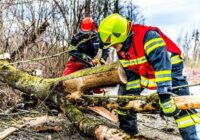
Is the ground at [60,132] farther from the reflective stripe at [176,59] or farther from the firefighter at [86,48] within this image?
the firefighter at [86,48]

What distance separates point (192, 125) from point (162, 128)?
1.24 m

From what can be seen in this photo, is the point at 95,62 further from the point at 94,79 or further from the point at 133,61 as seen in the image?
the point at 133,61

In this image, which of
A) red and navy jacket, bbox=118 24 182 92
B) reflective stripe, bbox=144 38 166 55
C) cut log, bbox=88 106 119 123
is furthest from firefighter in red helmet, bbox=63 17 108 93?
reflective stripe, bbox=144 38 166 55

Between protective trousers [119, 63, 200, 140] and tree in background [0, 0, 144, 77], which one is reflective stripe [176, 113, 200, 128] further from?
tree in background [0, 0, 144, 77]

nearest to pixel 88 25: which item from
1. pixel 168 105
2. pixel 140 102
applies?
pixel 140 102

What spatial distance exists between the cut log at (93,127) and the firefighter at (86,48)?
1.69 metres

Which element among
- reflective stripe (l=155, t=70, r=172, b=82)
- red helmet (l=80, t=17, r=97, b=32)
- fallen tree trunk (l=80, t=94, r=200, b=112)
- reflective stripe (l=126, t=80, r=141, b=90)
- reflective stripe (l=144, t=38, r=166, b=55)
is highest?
red helmet (l=80, t=17, r=97, b=32)

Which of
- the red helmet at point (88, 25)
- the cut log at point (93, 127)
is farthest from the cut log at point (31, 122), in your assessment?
the red helmet at point (88, 25)

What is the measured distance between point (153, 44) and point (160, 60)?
7.3 inches

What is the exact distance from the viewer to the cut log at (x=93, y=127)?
3266mm

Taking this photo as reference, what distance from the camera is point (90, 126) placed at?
144 inches

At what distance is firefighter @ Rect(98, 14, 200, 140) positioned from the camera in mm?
3180

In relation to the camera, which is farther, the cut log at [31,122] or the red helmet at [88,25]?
the red helmet at [88,25]

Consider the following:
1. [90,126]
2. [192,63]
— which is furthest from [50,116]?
[192,63]
